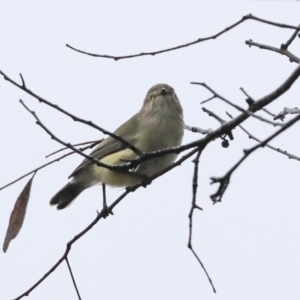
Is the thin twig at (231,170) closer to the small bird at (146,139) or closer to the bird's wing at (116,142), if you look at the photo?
the small bird at (146,139)

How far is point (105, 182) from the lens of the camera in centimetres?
604

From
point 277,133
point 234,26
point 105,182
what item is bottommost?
point 277,133

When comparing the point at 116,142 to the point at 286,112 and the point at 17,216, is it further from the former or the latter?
the point at 286,112

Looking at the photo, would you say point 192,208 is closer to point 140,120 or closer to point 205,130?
point 205,130

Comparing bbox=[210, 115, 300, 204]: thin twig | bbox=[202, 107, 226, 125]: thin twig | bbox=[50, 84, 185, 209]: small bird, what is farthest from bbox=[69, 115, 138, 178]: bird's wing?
bbox=[210, 115, 300, 204]: thin twig

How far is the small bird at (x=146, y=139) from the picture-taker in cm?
573

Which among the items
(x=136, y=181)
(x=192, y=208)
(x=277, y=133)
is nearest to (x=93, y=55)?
(x=192, y=208)

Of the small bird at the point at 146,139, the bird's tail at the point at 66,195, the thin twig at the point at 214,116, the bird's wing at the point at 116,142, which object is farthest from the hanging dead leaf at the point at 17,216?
the bird's tail at the point at 66,195

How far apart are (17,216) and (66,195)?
2598 millimetres

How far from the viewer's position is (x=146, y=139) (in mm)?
5906

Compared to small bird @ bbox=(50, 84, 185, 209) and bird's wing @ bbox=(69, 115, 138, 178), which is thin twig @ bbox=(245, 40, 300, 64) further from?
bird's wing @ bbox=(69, 115, 138, 178)

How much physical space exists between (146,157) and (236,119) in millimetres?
414

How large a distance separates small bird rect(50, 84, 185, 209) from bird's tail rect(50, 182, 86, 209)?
17cm

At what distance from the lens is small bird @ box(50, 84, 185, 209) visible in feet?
18.8
